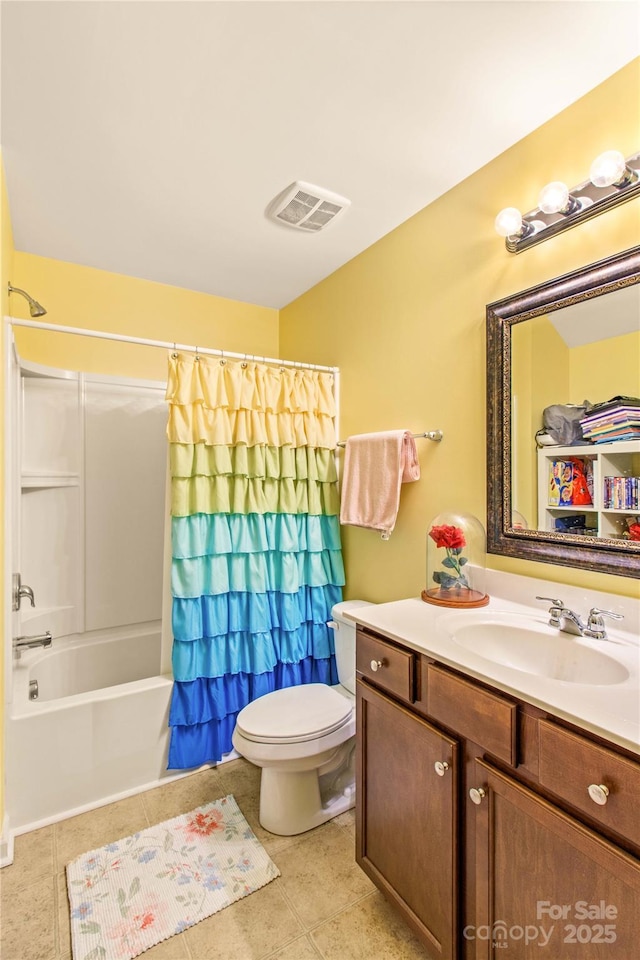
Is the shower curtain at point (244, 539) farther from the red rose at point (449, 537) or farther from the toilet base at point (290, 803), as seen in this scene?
the red rose at point (449, 537)

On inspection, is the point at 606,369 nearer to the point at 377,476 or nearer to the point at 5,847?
the point at 377,476

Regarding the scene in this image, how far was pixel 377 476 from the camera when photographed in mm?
2033

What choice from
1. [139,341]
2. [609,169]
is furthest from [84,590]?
[609,169]

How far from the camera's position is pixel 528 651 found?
1316 millimetres

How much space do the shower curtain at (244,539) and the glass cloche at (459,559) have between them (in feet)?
2.55

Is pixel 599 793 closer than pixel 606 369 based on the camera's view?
Yes

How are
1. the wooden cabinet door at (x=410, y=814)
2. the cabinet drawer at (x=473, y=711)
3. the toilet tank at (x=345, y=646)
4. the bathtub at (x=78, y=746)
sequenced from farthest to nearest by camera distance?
the toilet tank at (x=345, y=646) → the bathtub at (x=78, y=746) → the wooden cabinet door at (x=410, y=814) → the cabinet drawer at (x=473, y=711)

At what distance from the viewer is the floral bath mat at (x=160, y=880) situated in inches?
53.9

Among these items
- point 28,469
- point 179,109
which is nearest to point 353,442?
point 179,109

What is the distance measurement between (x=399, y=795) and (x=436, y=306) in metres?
1.68

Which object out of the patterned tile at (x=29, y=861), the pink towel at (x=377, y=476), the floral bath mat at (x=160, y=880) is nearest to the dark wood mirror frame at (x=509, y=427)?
the pink towel at (x=377, y=476)

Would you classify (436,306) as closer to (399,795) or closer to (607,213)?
(607,213)

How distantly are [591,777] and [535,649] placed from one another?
0.49 m

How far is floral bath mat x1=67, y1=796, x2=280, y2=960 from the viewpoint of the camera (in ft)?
4.49
